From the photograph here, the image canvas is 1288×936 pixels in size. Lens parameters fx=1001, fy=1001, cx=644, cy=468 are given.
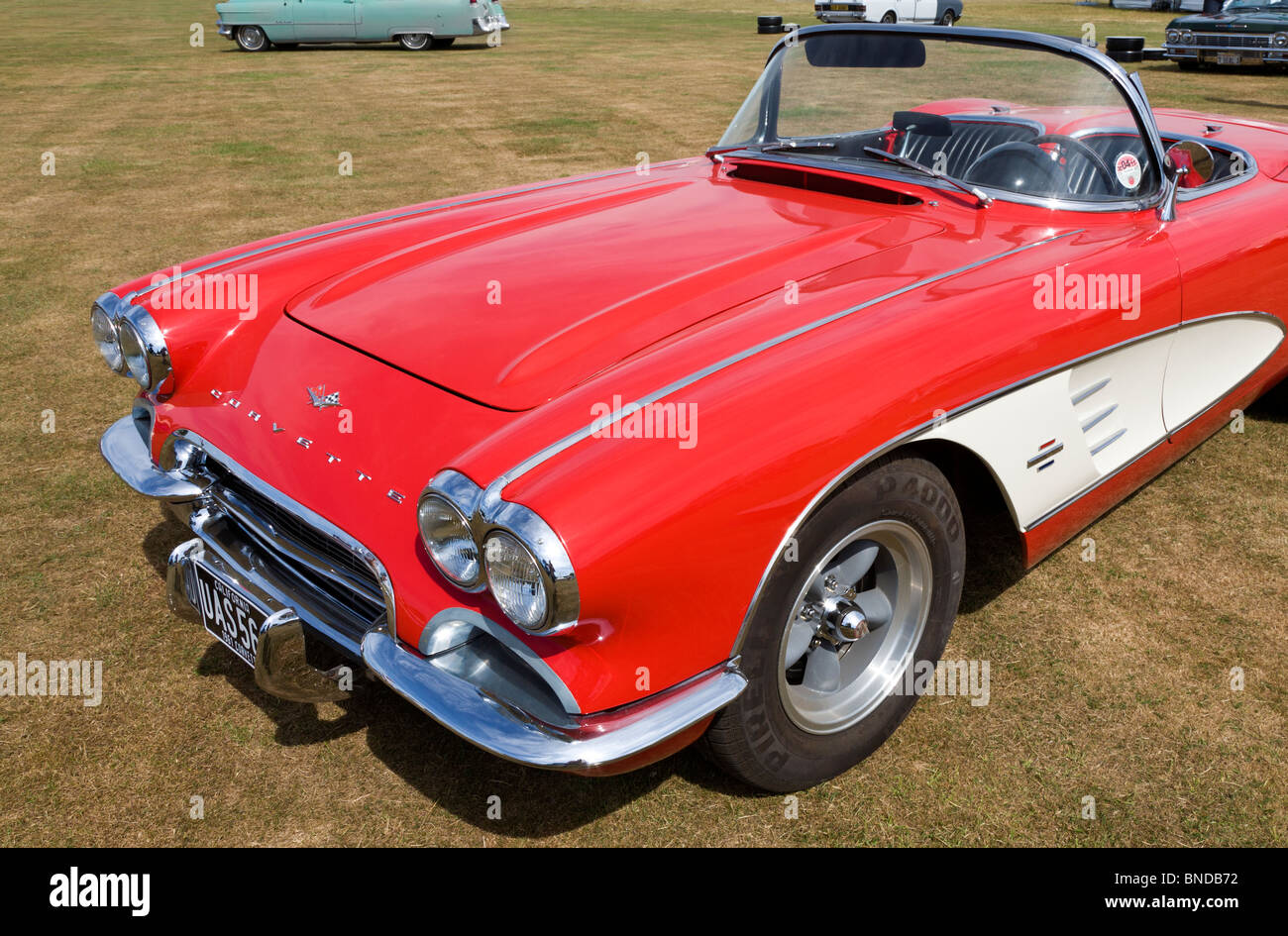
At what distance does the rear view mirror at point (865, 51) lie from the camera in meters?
3.13

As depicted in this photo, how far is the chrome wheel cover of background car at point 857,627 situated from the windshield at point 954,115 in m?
1.19

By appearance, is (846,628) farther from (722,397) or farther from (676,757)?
(722,397)

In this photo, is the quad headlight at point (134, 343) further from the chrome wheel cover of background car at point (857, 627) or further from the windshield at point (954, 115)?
the windshield at point (954, 115)

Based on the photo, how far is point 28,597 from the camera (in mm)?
2990

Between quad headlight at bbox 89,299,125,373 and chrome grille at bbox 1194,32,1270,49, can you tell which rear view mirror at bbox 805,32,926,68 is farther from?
chrome grille at bbox 1194,32,1270,49

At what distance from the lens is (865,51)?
3.26 m

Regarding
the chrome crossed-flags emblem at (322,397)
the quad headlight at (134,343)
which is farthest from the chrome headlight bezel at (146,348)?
the chrome crossed-flags emblem at (322,397)

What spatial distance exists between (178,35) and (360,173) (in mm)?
15341

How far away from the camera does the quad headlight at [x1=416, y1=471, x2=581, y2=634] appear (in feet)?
5.47

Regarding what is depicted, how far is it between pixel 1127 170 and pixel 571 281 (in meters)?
1.65

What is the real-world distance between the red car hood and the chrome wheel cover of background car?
64 cm

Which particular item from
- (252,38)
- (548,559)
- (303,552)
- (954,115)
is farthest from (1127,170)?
(252,38)

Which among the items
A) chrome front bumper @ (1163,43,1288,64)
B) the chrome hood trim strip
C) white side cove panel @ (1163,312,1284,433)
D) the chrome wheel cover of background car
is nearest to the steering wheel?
white side cove panel @ (1163,312,1284,433)
